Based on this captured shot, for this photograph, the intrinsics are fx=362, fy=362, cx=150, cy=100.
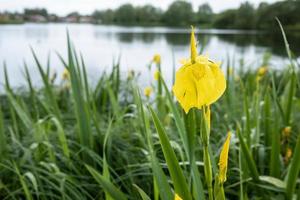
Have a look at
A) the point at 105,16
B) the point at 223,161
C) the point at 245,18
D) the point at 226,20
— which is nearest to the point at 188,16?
the point at 245,18

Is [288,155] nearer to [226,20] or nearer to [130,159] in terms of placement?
[130,159]

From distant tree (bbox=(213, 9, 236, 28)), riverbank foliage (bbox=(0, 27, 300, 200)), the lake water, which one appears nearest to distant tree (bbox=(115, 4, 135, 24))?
distant tree (bbox=(213, 9, 236, 28))

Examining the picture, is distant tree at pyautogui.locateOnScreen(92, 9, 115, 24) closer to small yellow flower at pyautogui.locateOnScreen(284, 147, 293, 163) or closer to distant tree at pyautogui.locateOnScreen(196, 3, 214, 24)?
distant tree at pyautogui.locateOnScreen(196, 3, 214, 24)

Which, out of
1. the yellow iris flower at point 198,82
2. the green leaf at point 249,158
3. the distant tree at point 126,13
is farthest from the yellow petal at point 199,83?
the distant tree at point 126,13

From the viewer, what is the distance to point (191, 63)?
0.66 metres

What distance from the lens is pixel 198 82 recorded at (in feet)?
2.11

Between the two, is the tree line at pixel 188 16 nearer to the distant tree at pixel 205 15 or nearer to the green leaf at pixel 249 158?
the distant tree at pixel 205 15

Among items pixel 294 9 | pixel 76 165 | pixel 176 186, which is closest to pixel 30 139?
pixel 76 165

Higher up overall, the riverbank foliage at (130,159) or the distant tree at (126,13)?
the distant tree at (126,13)

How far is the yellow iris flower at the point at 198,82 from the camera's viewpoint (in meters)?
0.64

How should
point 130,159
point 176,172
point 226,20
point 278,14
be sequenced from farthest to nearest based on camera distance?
point 226,20 → point 278,14 → point 130,159 → point 176,172

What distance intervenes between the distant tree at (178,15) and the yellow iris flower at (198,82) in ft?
127

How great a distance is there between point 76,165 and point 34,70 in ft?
18.4

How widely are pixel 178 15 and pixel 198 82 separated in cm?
4477
